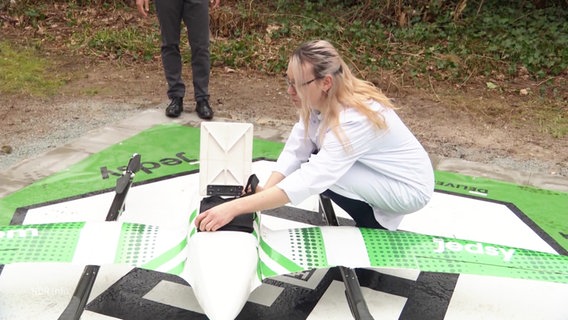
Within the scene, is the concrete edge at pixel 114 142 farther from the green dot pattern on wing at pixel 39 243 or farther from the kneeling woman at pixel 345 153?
the kneeling woman at pixel 345 153

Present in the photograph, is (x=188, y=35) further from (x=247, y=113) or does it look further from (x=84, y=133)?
(x=84, y=133)

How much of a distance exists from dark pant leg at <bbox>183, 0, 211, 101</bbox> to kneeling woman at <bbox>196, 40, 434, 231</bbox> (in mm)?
2340

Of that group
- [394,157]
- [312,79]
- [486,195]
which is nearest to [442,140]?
[486,195]

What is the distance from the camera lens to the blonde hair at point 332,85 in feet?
8.23

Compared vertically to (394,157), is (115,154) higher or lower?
lower

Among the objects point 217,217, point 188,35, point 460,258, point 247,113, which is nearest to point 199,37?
point 188,35

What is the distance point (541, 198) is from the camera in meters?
3.98

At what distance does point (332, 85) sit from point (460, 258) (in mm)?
919

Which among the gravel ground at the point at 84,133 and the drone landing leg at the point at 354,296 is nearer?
the drone landing leg at the point at 354,296

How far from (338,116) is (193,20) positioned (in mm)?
2703

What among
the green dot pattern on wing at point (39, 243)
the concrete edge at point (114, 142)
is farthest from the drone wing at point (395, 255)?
the concrete edge at point (114, 142)

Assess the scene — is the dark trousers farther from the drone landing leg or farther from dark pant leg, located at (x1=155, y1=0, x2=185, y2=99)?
the drone landing leg

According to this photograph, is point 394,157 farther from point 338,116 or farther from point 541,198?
point 541,198

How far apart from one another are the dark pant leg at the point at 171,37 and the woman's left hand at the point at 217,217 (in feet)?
9.34
